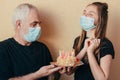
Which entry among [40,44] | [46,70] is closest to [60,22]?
[40,44]

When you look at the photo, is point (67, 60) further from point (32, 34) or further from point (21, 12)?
point (21, 12)

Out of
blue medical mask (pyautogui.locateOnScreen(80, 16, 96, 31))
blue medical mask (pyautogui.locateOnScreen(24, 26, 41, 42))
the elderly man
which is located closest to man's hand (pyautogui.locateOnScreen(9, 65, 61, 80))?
the elderly man

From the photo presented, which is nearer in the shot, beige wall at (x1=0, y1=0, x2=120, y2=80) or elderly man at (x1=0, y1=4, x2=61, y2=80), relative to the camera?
elderly man at (x1=0, y1=4, x2=61, y2=80)

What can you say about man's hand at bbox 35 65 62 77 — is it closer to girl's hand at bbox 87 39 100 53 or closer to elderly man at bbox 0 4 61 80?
elderly man at bbox 0 4 61 80

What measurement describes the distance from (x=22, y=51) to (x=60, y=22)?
1.40ft

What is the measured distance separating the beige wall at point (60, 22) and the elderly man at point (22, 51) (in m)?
0.15

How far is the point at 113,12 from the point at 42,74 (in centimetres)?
83

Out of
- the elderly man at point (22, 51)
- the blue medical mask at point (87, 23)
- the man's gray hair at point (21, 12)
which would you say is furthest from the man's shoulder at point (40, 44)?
the blue medical mask at point (87, 23)

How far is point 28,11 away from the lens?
1778 mm

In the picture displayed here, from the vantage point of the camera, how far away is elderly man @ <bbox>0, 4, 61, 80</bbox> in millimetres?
1731

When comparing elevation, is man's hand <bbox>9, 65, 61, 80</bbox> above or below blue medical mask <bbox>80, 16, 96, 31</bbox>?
below

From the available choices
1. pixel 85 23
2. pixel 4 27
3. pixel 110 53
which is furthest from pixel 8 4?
pixel 110 53

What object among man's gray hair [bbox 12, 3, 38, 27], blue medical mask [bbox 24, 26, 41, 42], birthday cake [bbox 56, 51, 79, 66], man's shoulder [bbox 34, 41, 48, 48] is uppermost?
man's gray hair [bbox 12, 3, 38, 27]

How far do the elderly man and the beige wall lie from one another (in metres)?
0.15
